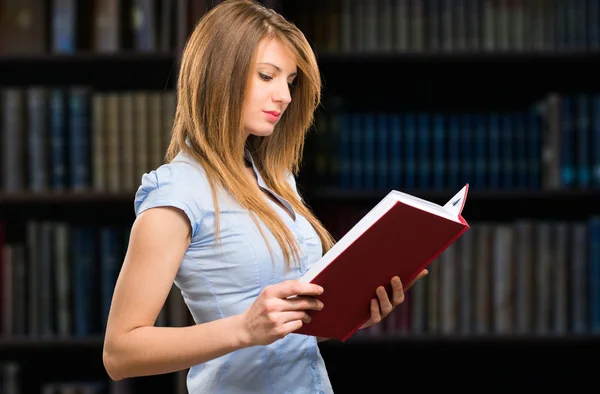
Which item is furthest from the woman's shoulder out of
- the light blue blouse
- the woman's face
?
the woman's face

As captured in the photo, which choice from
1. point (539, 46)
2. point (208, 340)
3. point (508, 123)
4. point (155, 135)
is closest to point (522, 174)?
point (508, 123)

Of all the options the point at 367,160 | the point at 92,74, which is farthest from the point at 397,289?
the point at 92,74

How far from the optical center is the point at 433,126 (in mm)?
2330

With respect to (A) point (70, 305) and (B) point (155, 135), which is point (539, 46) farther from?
(A) point (70, 305)

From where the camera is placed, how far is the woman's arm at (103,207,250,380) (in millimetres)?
1036

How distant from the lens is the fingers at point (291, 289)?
98 cm

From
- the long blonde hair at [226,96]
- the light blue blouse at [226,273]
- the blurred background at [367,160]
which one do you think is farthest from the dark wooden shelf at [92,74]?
the light blue blouse at [226,273]

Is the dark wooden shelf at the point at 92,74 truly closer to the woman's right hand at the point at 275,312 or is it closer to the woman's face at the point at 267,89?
the woman's face at the point at 267,89

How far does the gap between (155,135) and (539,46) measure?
3.51 feet

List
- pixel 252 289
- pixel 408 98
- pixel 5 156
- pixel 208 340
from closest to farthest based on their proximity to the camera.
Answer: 1. pixel 208 340
2. pixel 252 289
3. pixel 5 156
4. pixel 408 98

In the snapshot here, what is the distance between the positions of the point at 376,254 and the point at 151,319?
0.96 feet

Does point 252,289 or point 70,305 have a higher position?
point 252,289

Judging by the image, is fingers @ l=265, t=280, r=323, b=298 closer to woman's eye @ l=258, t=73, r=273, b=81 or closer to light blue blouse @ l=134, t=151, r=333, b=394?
light blue blouse @ l=134, t=151, r=333, b=394

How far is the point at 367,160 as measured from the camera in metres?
2.33
